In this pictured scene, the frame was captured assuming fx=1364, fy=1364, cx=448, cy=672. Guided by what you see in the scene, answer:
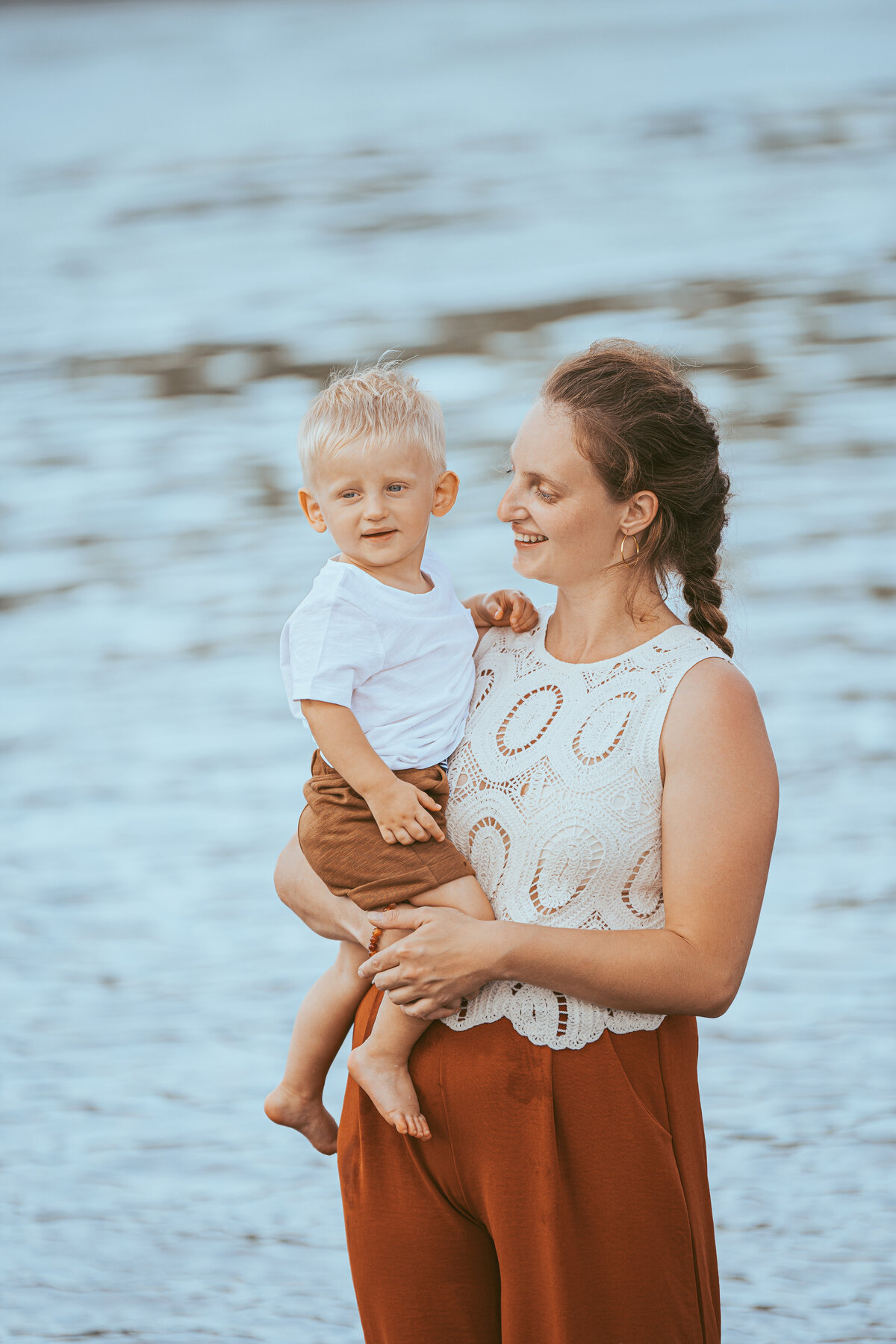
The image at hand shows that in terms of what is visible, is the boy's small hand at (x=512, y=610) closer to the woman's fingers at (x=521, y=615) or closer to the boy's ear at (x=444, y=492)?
the woman's fingers at (x=521, y=615)

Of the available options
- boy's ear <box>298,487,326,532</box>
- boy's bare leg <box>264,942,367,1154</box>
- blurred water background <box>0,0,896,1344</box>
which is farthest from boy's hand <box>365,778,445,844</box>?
blurred water background <box>0,0,896,1344</box>

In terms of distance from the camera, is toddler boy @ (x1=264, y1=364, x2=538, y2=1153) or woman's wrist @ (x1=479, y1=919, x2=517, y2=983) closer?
woman's wrist @ (x1=479, y1=919, x2=517, y2=983)

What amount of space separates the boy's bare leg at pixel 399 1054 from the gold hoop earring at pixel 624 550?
1.33ft

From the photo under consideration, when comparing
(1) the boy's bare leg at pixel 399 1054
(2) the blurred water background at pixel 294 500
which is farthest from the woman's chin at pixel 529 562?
(2) the blurred water background at pixel 294 500

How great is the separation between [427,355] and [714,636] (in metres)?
5.86

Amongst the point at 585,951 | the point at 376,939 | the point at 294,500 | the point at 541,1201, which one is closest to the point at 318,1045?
the point at 376,939

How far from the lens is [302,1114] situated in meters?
1.85

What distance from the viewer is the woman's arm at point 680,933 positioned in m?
1.38

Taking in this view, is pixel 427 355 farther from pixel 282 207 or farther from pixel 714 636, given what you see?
pixel 714 636

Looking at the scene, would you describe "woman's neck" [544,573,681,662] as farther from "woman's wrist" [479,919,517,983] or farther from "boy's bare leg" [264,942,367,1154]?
"boy's bare leg" [264,942,367,1154]

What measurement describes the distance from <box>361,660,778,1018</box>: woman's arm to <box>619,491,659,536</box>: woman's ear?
245 millimetres

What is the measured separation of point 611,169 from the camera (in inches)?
359

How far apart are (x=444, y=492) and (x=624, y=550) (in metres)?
0.23

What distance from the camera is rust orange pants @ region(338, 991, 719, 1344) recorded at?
4.76 ft
